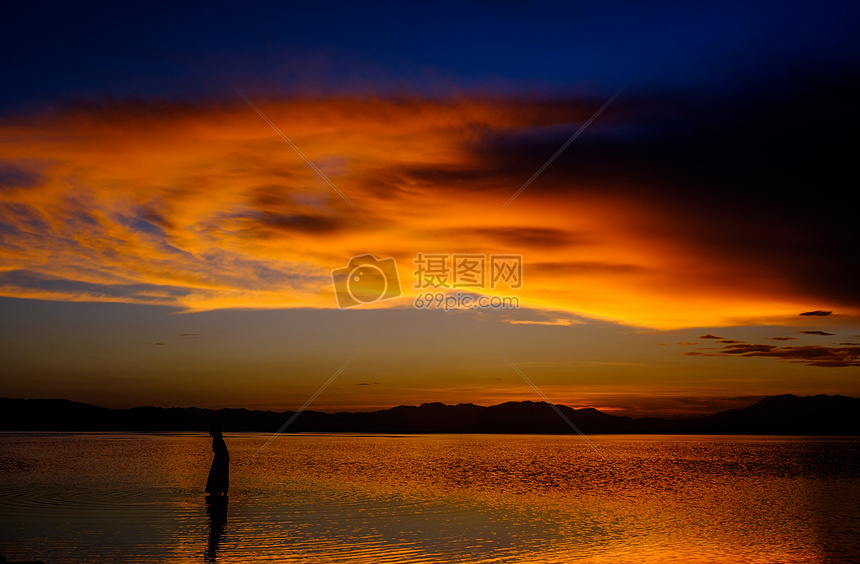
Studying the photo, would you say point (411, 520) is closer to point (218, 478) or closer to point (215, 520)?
point (215, 520)

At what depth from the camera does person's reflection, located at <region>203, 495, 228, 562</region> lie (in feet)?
53.1

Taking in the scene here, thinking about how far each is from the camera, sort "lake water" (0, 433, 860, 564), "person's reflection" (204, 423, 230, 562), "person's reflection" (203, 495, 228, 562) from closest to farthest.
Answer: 1. "person's reflection" (203, 495, 228, 562)
2. "lake water" (0, 433, 860, 564)
3. "person's reflection" (204, 423, 230, 562)

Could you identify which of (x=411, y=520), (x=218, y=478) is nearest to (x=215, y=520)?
(x=218, y=478)

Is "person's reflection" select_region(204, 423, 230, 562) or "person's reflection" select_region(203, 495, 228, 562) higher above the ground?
"person's reflection" select_region(204, 423, 230, 562)

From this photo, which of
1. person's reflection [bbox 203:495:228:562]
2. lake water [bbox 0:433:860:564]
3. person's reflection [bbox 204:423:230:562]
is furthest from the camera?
person's reflection [bbox 204:423:230:562]

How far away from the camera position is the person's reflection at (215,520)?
53.1 feet

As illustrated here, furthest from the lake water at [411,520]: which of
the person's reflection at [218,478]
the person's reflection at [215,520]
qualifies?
the person's reflection at [218,478]

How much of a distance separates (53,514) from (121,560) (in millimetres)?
7818

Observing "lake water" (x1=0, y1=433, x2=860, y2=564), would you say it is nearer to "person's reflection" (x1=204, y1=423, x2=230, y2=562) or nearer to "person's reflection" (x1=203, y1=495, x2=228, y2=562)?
"person's reflection" (x1=203, y1=495, x2=228, y2=562)

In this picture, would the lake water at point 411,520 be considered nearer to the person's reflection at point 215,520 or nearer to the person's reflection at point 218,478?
the person's reflection at point 215,520

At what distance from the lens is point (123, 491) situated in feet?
92.3

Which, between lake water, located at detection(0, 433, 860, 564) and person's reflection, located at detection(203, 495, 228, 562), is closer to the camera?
person's reflection, located at detection(203, 495, 228, 562)

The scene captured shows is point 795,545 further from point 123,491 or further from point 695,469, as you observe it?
point 695,469

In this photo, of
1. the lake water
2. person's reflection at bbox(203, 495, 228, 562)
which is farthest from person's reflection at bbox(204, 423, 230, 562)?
the lake water
